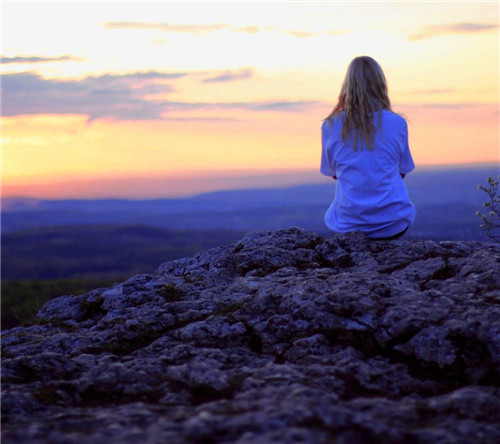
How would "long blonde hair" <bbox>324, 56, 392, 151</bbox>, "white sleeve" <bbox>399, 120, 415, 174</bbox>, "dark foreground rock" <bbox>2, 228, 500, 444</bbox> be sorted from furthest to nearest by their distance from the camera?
"white sleeve" <bbox>399, 120, 415, 174</bbox>
"long blonde hair" <bbox>324, 56, 392, 151</bbox>
"dark foreground rock" <bbox>2, 228, 500, 444</bbox>

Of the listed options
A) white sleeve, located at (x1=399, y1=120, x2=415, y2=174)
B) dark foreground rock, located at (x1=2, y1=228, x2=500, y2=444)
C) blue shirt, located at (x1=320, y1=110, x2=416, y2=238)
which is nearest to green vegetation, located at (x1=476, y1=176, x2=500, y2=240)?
white sleeve, located at (x1=399, y1=120, x2=415, y2=174)

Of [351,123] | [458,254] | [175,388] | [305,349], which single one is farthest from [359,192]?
[175,388]

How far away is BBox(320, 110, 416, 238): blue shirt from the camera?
1147 cm

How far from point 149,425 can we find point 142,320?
12.4 feet

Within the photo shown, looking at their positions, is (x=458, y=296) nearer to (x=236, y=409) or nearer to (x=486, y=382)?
(x=486, y=382)

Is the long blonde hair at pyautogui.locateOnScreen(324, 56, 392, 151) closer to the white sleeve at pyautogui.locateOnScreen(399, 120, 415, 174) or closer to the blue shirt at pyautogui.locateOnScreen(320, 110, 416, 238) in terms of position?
the blue shirt at pyautogui.locateOnScreen(320, 110, 416, 238)

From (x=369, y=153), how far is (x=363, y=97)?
110 centimetres

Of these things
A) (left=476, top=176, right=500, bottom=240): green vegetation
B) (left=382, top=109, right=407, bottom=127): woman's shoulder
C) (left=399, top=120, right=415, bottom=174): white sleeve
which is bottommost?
(left=476, top=176, right=500, bottom=240): green vegetation

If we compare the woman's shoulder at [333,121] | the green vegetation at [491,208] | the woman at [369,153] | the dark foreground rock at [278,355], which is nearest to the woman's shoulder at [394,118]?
the woman at [369,153]

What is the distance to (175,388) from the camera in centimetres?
631

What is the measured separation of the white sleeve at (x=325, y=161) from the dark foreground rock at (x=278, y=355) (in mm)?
2116

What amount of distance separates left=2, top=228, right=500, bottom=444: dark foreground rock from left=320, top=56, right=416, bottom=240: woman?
882 millimetres

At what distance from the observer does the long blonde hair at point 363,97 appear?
440 inches

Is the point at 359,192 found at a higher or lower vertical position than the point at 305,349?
higher
